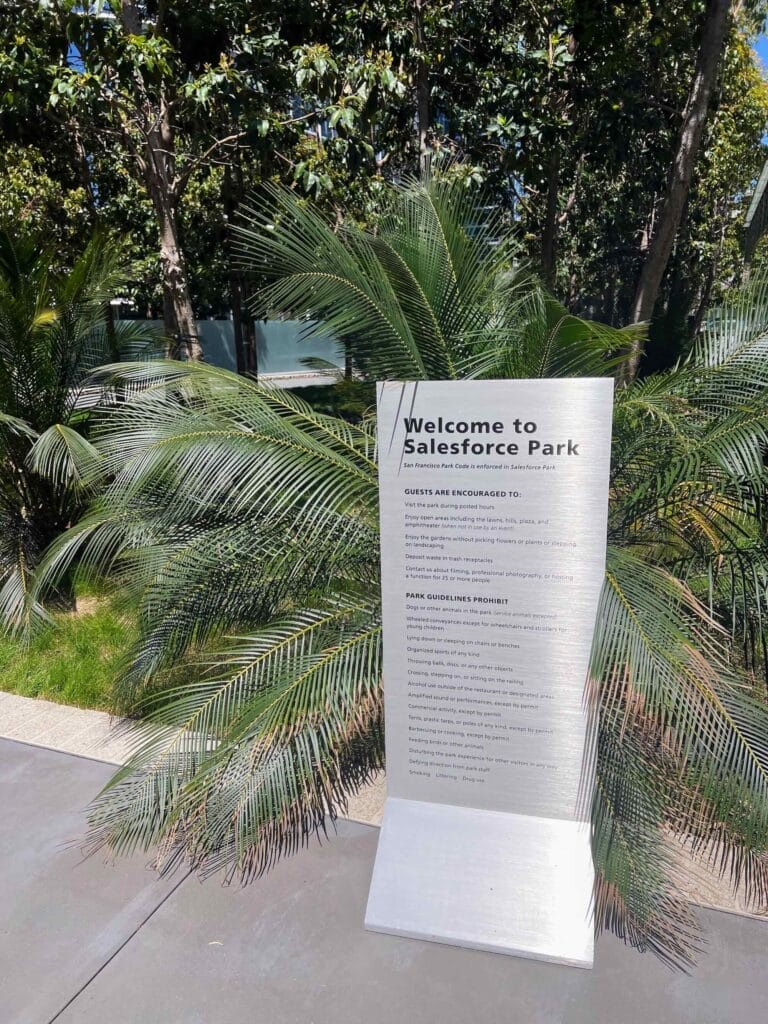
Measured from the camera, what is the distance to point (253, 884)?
2.97 meters

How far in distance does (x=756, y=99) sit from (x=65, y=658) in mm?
17164

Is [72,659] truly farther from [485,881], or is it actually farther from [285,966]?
[485,881]

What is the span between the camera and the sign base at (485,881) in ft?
8.32

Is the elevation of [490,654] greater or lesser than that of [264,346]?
lesser

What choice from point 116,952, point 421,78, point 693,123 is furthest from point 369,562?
point 421,78

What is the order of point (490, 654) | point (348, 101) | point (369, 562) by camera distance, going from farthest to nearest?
point (348, 101) → point (369, 562) → point (490, 654)

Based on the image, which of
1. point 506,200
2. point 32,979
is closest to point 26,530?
point 32,979

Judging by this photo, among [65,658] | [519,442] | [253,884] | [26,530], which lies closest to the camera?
[519,442]

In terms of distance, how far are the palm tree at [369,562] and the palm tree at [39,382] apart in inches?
85.6

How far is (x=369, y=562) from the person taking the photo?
3311mm

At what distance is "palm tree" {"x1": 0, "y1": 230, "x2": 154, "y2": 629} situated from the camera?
523 centimetres

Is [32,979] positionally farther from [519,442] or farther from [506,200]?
[506,200]

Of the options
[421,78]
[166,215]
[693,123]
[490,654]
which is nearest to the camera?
[490,654]

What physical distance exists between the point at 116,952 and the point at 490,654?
5.40 feet
